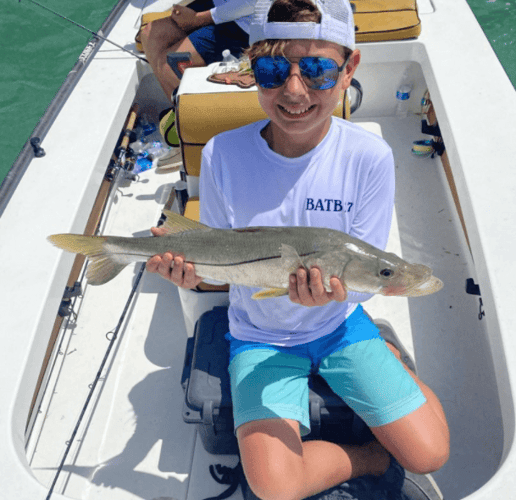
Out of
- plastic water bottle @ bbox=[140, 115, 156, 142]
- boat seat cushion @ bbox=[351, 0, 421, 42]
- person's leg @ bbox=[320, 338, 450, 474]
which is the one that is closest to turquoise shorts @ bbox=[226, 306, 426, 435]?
person's leg @ bbox=[320, 338, 450, 474]

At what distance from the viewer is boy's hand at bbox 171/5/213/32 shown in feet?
13.4

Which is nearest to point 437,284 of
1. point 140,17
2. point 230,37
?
point 230,37

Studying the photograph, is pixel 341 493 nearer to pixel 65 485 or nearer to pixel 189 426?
pixel 189 426

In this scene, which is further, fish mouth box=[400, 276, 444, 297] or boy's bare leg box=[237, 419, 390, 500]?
boy's bare leg box=[237, 419, 390, 500]

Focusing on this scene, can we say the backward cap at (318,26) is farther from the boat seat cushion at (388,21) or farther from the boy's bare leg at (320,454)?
the boat seat cushion at (388,21)

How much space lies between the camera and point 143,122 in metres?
4.67

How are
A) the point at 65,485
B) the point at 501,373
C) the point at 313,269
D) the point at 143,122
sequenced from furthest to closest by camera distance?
the point at 143,122 < the point at 65,485 < the point at 501,373 < the point at 313,269

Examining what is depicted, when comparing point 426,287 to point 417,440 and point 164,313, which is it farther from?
point 164,313

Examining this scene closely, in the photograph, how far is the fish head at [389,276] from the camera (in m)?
1.79

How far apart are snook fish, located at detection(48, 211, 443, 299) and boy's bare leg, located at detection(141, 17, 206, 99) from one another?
92.7 inches

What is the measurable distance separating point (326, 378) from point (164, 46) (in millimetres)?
3044

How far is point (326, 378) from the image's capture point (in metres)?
2.25

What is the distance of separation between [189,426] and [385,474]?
42.6 inches

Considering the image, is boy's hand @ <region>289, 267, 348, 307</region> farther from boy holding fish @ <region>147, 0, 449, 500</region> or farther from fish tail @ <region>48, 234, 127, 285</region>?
fish tail @ <region>48, 234, 127, 285</region>
